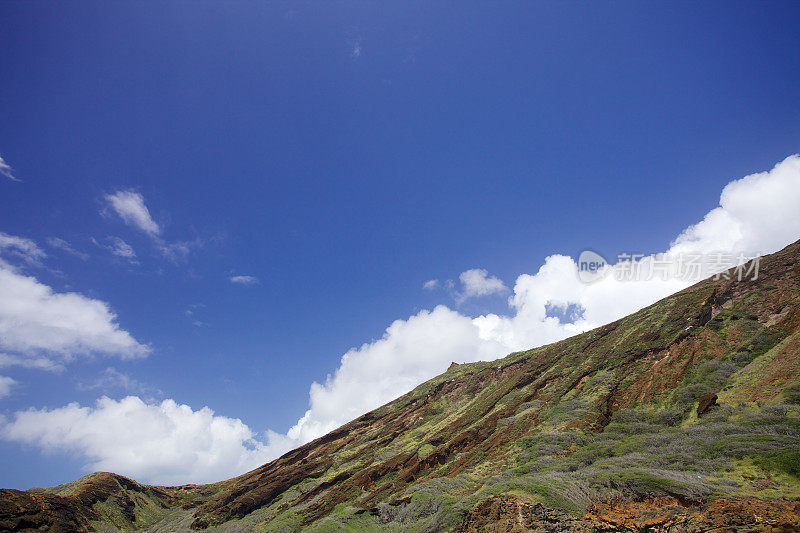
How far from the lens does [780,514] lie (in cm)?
1253

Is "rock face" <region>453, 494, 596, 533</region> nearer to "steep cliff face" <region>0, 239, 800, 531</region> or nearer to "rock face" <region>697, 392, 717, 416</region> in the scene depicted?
"steep cliff face" <region>0, 239, 800, 531</region>

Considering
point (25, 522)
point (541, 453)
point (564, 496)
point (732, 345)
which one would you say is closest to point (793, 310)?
point (732, 345)

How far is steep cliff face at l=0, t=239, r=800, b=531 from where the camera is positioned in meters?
17.1

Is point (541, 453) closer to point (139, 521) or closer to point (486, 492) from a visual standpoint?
point (486, 492)

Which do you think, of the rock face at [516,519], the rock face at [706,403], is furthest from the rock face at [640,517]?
the rock face at [706,403]

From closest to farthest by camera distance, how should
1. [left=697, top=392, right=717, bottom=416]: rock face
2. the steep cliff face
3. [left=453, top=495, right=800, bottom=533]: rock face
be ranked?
[left=453, top=495, right=800, bottom=533]: rock face < the steep cliff face < [left=697, top=392, right=717, bottom=416]: rock face

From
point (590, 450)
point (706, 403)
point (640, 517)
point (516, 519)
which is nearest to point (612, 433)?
point (590, 450)

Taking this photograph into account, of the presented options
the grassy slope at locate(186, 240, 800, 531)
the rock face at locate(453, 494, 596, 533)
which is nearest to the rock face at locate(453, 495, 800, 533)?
the rock face at locate(453, 494, 596, 533)

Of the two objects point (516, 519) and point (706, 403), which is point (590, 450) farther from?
point (516, 519)

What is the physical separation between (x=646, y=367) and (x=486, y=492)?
2789 cm

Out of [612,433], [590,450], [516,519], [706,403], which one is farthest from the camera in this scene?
[612,433]

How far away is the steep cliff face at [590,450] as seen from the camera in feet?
56.0

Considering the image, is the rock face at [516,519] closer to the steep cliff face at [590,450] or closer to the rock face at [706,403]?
the steep cliff face at [590,450]

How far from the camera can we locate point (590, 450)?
2773 cm
